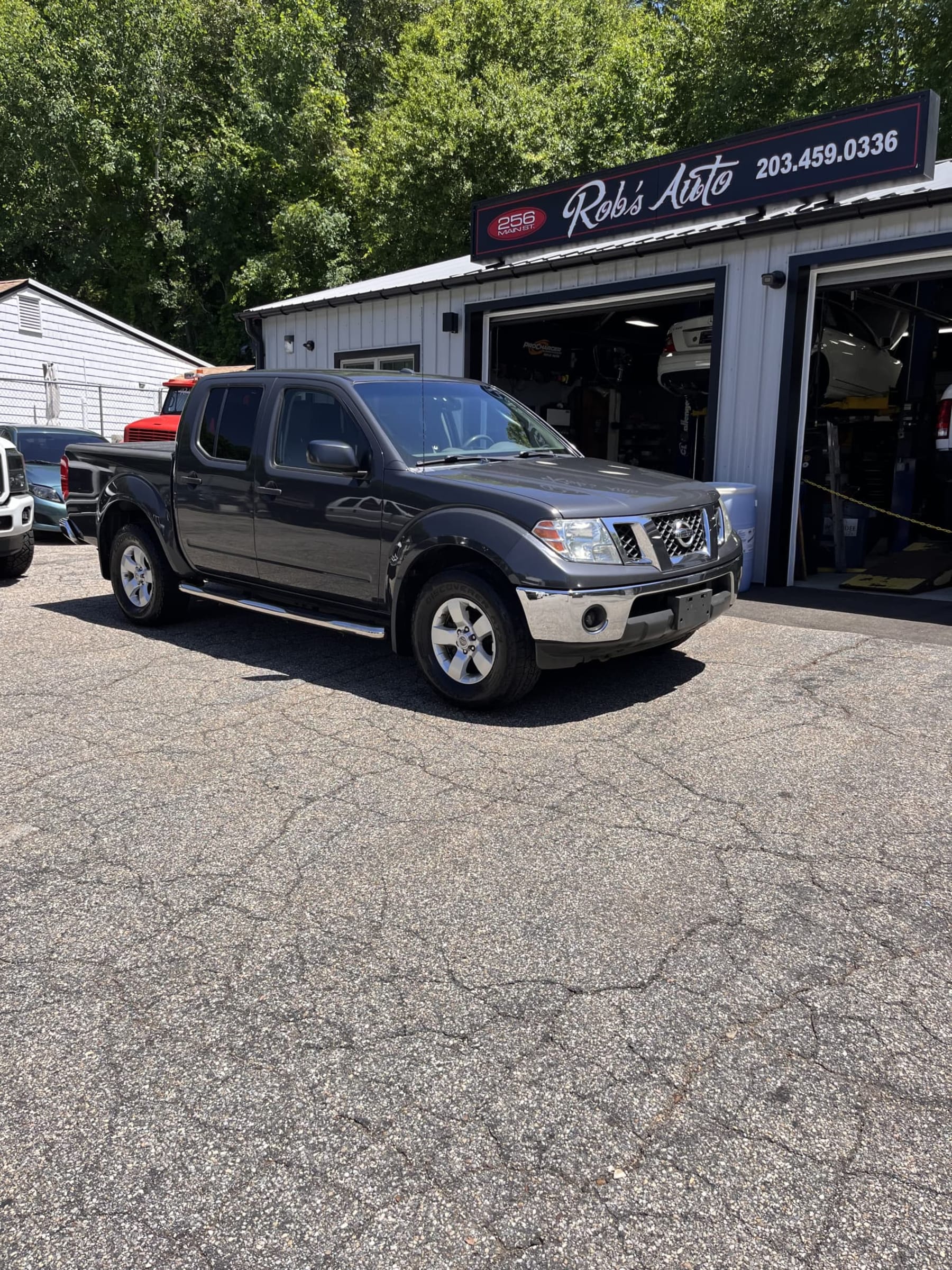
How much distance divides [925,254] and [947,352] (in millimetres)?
7541

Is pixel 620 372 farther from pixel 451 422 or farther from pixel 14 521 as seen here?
pixel 451 422

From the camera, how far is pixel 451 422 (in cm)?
607

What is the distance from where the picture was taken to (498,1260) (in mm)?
1798

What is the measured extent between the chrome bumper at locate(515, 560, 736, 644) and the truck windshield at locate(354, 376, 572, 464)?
1.35 meters

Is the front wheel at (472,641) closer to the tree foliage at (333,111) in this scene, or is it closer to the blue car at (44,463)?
the blue car at (44,463)

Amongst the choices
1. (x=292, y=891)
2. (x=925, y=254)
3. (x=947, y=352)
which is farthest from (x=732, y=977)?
(x=947, y=352)

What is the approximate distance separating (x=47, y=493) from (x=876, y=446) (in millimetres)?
11209

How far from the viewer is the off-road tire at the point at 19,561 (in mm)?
9205

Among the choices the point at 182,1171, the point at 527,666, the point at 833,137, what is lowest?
the point at 182,1171

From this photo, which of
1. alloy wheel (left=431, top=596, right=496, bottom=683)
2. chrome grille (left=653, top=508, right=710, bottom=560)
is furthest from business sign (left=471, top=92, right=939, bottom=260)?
alloy wheel (left=431, top=596, right=496, bottom=683)

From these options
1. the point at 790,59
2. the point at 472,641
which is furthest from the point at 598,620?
the point at 790,59

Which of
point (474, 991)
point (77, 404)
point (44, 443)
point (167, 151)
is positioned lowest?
point (474, 991)

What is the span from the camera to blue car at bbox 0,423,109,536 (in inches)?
505

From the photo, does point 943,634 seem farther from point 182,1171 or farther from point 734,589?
point 182,1171
